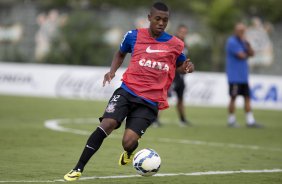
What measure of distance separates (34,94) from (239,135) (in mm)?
14226

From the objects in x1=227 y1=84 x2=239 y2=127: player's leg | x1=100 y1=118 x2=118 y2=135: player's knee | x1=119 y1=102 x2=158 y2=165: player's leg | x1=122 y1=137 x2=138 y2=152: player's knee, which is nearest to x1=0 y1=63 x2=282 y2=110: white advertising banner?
x1=227 y1=84 x2=239 y2=127: player's leg

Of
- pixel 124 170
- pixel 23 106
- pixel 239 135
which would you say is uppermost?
pixel 124 170

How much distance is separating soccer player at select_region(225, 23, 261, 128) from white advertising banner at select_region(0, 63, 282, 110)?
24.0ft

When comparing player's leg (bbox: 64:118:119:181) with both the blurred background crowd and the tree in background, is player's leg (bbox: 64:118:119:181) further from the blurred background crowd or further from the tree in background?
the tree in background

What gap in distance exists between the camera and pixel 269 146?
14.1 meters

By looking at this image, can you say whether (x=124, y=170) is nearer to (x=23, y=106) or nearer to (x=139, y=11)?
(x=23, y=106)

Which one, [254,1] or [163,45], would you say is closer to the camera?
[163,45]

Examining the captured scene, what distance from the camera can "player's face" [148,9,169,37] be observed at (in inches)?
362

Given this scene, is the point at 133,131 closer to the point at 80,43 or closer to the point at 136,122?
the point at 136,122

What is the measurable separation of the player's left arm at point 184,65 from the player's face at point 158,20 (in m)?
0.49

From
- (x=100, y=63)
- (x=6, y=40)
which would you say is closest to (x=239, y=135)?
(x=100, y=63)

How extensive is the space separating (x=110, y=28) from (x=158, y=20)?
30.3 meters

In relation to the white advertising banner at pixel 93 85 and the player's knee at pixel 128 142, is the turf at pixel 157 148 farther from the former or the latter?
the white advertising banner at pixel 93 85

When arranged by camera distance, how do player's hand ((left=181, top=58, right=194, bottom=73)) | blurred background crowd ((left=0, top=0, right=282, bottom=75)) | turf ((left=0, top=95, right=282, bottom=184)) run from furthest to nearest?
blurred background crowd ((left=0, top=0, right=282, bottom=75)) → turf ((left=0, top=95, right=282, bottom=184)) → player's hand ((left=181, top=58, right=194, bottom=73))
